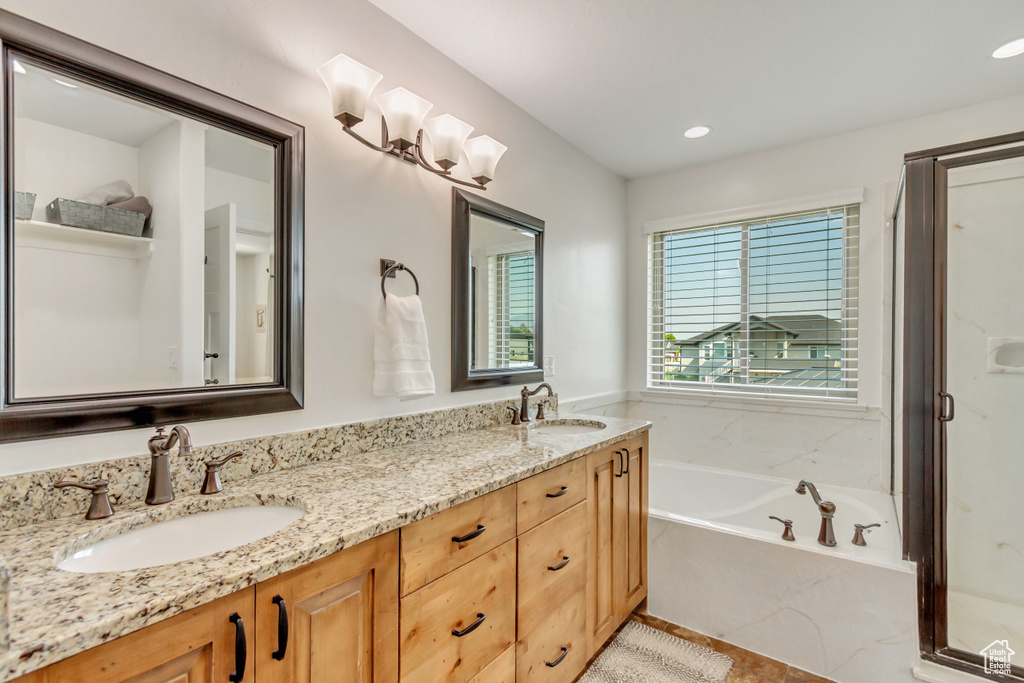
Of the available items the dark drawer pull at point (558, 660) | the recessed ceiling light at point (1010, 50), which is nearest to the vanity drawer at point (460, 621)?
the dark drawer pull at point (558, 660)

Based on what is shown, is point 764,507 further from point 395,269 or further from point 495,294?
point 395,269

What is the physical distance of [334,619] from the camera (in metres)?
0.92

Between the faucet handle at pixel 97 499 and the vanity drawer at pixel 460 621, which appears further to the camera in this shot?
the vanity drawer at pixel 460 621

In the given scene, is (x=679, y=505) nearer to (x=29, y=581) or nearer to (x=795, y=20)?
(x=795, y=20)

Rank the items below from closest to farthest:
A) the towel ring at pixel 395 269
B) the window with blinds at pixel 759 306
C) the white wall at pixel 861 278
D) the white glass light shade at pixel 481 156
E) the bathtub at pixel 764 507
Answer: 1. the towel ring at pixel 395 269
2. the white glass light shade at pixel 481 156
3. the bathtub at pixel 764 507
4. the white wall at pixel 861 278
5. the window with blinds at pixel 759 306

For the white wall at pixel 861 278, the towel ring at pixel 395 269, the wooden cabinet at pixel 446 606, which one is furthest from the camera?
the white wall at pixel 861 278

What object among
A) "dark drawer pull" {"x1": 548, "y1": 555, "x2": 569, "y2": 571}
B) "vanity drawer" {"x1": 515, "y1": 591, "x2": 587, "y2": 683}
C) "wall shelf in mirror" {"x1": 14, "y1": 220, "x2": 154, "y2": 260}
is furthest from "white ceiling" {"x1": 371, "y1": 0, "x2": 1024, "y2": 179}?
"vanity drawer" {"x1": 515, "y1": 591, "x2": 587, "y2": 683}

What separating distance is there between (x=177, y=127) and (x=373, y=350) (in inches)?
31.8

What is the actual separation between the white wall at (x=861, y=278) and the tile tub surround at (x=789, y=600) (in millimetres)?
1032

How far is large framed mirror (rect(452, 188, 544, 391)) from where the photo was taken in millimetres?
2010

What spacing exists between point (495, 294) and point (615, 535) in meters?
1.15

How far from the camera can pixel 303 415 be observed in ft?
4.72

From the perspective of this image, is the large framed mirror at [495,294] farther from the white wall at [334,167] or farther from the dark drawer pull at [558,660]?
the dark drawer pull at [558,660]

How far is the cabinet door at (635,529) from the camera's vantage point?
204 cm
